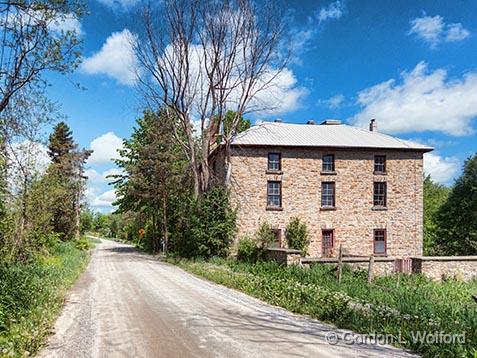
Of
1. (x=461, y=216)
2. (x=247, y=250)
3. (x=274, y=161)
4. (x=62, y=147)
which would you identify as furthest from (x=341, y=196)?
(x=62, y=147)

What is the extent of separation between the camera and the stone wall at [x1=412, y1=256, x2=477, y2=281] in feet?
54.5

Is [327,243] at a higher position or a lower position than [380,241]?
lower

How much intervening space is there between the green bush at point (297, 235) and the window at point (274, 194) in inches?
55.6

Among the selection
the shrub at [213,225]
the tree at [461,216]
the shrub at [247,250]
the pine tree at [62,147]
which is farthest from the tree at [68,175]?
the tree at [461,216]

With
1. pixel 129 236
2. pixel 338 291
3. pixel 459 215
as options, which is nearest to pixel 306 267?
pixel 338 291

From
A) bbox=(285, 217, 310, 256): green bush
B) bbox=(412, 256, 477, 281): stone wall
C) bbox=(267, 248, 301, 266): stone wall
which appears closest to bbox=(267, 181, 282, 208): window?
bbox=(285, 217, 310, 256): green bush

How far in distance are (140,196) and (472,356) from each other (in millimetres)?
26844

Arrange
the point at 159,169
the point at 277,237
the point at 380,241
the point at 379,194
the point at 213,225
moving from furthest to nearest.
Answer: the point at 159,169 → the point at 379,194 → the point at 380,241 → the point at 277,237 → the point at 213,225

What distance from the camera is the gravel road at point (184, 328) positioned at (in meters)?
6.39

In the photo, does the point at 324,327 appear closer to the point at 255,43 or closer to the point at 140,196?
the point at 255,43

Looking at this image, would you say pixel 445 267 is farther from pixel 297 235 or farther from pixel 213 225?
pixel 213 225

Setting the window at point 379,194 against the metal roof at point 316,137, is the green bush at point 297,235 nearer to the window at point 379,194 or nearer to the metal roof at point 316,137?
the metal roof at point 316,137

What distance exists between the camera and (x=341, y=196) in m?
25.3

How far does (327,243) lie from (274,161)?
5935mm
